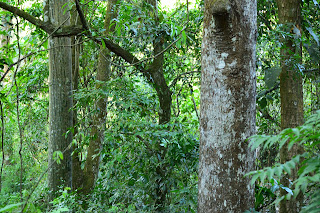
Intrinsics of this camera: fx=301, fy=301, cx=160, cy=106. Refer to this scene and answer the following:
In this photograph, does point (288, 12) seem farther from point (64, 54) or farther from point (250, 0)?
point (64, 54)

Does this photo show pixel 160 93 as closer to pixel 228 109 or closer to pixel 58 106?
pixel 58 106

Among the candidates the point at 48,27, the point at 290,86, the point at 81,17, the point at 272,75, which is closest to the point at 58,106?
the point at 48,27

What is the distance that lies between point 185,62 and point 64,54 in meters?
2.06

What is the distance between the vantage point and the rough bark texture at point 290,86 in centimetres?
284

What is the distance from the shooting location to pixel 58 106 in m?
3.62

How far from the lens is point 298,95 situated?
2.93 metres

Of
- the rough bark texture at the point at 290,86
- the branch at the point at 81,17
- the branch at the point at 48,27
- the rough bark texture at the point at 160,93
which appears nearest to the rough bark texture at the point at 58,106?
the branch at the point at 48,27

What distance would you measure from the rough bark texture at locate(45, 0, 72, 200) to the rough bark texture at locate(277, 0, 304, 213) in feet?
7.93

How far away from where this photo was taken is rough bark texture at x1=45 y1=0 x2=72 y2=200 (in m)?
3.59

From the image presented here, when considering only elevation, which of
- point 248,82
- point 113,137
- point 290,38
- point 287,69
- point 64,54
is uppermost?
point 64,54

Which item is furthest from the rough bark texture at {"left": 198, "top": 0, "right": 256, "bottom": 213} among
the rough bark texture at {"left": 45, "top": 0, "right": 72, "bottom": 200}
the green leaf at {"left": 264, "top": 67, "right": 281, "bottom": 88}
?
the rough bark texture at {"left": 45, "top": 0, "right": 72, "bottom": 200}

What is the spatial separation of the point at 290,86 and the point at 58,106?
2.60m

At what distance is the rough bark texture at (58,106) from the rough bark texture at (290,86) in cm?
242

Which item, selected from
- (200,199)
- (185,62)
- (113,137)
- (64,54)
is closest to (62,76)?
(64,54)
